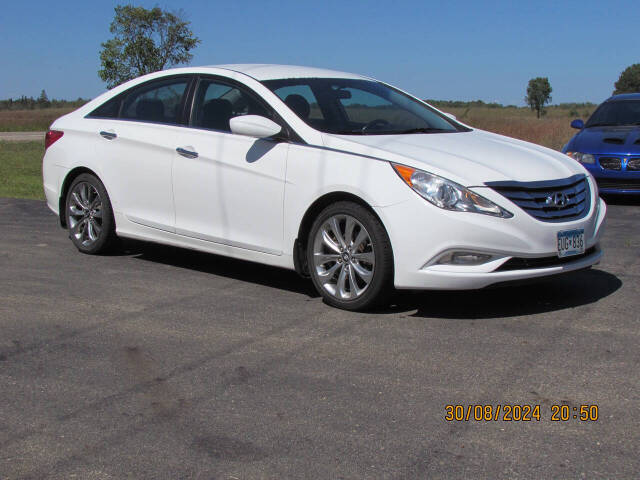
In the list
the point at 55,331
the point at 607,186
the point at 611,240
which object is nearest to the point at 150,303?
the point at 55,331

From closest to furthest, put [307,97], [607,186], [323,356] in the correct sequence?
[323,356]
[307,97]
[607,186]

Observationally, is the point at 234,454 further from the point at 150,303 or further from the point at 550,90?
the point at 550,90

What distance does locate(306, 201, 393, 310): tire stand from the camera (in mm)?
5516

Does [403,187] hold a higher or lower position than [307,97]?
lower

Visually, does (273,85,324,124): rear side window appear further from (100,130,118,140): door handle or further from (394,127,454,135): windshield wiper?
(100,130,118,140): door handle

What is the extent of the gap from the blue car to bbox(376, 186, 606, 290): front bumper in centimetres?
650

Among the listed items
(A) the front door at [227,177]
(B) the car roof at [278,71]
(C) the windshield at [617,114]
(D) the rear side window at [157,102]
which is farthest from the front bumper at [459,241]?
(C) the windshield at [617,114]

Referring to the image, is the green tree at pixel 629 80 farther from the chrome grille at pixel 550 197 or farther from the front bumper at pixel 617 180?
the chrome grille at pixel 550 197

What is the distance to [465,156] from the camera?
5.69 metres

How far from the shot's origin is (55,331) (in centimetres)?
532

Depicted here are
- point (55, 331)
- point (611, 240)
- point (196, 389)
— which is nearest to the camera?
point (196, 389)

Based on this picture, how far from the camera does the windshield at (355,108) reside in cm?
625

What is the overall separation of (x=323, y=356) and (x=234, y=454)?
4.47 feet

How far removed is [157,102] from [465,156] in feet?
9.19
